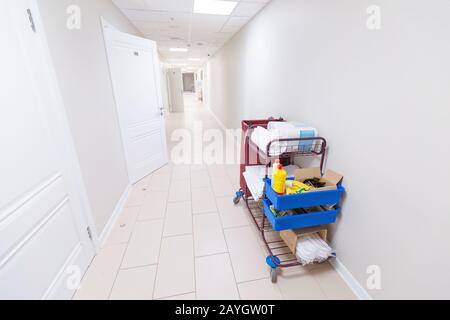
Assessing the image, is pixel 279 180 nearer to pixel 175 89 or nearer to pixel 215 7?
pixel 215 7

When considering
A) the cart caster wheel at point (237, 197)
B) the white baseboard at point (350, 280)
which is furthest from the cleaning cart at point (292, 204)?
the cart caster wheel at point (237, 197)

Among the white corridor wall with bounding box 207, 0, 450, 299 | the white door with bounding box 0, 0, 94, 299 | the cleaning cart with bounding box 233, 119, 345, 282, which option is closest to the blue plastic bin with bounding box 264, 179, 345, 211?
the cleaning cart with bounding box 233, 119, 345, 282

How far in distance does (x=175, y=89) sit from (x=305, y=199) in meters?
9.04

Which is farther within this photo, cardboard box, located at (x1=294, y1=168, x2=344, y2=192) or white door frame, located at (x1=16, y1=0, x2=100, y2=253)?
cardboard box, located at (x1=294, y1=168, x2=344, y2=192)

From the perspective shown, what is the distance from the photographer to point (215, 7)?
2.80 meters

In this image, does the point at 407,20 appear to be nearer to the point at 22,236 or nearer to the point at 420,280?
the point at 420,280

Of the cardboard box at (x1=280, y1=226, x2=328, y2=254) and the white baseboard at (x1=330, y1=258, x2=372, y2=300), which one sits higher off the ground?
the cardboard box at (x1=280, y1=226, x2=328, y2=254)

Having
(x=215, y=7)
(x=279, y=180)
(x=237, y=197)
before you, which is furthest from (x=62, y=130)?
(x=215, y=7)

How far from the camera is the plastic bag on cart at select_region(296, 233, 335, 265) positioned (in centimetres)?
145

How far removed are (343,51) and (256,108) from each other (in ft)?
6.46

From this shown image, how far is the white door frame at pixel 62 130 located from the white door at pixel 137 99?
4.05ft

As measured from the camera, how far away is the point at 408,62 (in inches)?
38.3

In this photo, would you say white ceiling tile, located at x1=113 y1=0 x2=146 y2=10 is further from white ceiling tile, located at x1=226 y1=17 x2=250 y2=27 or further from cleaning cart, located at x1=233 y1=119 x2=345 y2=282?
cleaning cart, located at x1=233 y1=119 x2=345 y2=282

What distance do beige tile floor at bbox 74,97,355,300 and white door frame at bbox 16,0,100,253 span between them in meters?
0.45
